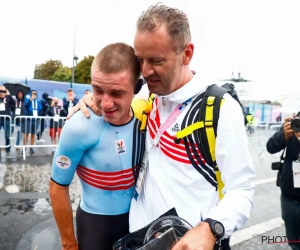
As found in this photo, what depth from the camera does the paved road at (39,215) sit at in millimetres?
→ 3816

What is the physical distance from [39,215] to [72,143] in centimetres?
327

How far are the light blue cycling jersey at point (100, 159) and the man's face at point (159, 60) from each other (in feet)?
1.18

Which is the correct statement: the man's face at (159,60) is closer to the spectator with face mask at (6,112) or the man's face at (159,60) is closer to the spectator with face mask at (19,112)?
the spectator with face mask at (6,112)

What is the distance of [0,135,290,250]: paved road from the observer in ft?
12.5

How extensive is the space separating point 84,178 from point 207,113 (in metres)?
0.84

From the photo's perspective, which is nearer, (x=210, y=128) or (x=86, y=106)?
(x=210, y=128)

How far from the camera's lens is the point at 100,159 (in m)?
1.78

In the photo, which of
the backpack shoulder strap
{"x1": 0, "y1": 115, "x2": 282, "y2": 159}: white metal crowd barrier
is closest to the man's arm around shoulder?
the backpack shoulder strap

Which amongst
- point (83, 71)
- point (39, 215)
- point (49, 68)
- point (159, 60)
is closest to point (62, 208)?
point (159, 60)

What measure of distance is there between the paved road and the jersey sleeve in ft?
7.27

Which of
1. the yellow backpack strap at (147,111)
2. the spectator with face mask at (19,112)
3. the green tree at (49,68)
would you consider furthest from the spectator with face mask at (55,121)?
the green tree at (49,68)

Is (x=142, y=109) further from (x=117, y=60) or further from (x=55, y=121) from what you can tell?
(x=55, y=121)

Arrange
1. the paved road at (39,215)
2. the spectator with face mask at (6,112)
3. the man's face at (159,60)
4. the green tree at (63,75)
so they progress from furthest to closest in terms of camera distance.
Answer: the green tree at (63,75) → the spectator with face mask at (6,112) → the paved road at (39,215) → the man's face at (159,60)

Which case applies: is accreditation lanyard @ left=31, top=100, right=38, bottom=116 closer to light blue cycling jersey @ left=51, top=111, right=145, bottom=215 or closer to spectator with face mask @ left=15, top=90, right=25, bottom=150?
spectator with face mask @ left=15, top=90, right=25, bottom=150
